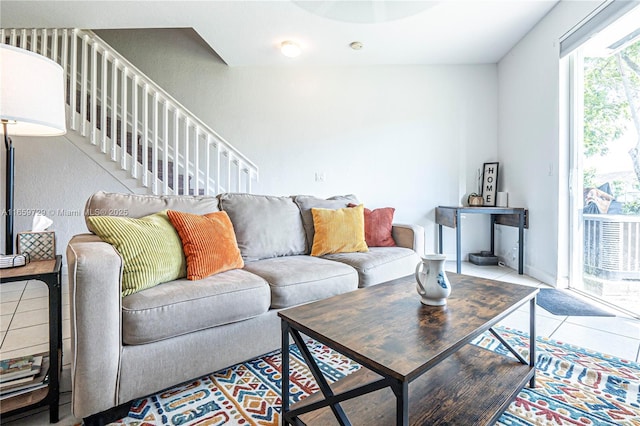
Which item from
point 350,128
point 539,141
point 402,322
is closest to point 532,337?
point 402,322

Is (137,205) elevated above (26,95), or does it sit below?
below

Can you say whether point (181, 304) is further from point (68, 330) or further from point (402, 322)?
point (68, 330)

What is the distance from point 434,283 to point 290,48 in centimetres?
310

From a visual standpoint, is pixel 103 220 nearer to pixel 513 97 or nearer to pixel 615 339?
pixel 615 339

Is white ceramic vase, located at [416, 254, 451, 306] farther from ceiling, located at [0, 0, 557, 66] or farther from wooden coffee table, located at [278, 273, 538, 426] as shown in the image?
ceiling, located at [0, 0, 557, 66]

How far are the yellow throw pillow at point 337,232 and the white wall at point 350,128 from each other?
163 cm

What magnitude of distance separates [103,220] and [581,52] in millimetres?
3761

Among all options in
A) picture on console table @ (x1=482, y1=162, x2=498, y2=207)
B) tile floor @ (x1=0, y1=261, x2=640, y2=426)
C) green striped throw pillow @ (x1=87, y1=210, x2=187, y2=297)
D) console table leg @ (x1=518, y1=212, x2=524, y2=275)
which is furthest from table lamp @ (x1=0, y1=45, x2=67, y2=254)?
picture on console table @ (x1=482, y1=162, x2=498, y2=207)

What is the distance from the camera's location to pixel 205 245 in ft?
5.46

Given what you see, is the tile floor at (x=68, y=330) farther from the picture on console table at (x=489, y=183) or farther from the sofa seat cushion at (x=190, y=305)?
the picture on console table at (x=489, y=183)

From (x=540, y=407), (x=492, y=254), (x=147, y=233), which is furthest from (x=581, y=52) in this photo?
(x=147, y=233)

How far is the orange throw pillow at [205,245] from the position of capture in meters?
1.61

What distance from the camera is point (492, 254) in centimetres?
391

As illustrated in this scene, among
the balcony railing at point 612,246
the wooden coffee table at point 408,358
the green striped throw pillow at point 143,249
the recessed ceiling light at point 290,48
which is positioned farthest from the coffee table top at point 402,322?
the recessed ceiling light at point 290,48
